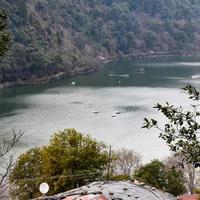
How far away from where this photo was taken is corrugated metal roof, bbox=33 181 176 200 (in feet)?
33.8

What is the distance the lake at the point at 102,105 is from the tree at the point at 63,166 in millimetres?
16615

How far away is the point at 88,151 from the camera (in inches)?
963

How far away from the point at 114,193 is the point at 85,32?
123 meters

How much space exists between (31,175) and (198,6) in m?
156

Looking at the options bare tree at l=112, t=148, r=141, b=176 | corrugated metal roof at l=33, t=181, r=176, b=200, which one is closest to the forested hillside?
bare tree at l=112, t=148, r=141, b=176

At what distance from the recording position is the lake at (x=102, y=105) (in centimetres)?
4934

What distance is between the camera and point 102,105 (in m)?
66.2

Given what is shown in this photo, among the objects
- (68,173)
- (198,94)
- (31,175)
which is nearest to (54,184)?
(68,173)

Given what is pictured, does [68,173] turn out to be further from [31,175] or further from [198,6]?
[198,6]

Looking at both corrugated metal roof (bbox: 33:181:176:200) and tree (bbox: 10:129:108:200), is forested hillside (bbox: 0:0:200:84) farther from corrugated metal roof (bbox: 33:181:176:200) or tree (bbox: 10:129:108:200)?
corrugated metal roof (bbox: 33:181:176:200)

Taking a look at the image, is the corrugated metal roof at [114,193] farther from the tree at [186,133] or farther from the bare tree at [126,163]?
the bare tree at [126,163]

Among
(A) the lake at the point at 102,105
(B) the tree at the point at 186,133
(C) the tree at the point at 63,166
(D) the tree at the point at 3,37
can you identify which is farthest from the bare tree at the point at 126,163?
(B) the tree at the point at 186,133

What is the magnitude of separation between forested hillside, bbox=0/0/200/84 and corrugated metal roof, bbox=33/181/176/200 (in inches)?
2333

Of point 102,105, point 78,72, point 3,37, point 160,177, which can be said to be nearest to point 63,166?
point 160,177
